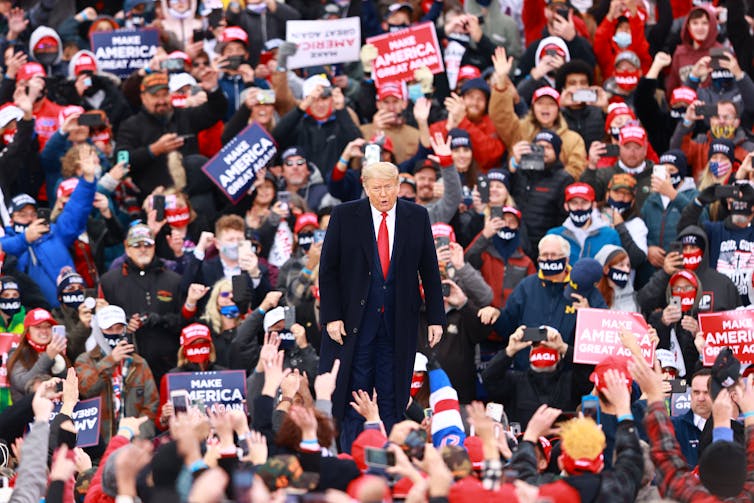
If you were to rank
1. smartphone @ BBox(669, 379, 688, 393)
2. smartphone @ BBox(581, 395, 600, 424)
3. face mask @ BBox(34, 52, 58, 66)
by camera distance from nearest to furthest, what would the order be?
smartphone @ BBox(581, 395, 600, 424) → smartphone @ BBox(669, 379, 688, 393) → face mask @ BBox(34, 52, 58, 66)

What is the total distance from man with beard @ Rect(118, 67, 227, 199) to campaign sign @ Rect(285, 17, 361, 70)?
1.08 meters

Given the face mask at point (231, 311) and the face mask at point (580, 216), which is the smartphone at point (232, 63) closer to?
the face mask at point (231, 311)

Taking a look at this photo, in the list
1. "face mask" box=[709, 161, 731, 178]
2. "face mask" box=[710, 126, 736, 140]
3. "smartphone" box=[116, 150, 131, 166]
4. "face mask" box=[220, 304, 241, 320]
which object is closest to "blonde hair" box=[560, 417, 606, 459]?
"face mask" box=[220, 304, 241, 320]

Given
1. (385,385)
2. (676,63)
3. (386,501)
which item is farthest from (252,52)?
(386,501)

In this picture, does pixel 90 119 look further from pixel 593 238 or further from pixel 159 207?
pixel 593 238

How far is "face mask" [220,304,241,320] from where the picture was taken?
46.1 ft

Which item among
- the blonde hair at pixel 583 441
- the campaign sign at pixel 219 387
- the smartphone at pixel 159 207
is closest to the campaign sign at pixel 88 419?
the campaign sign at pixel 219 387

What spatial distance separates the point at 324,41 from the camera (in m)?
17.3

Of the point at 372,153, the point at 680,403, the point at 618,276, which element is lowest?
the point at 680,403

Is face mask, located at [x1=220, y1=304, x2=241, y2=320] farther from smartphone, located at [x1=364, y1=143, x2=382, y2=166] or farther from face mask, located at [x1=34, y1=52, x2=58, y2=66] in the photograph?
face mask, located at [x1=34, y1=52, x2=58, y2=66]

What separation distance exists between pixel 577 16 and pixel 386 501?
426 inches

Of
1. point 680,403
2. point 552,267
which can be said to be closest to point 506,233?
point 552,267

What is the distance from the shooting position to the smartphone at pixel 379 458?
864cm

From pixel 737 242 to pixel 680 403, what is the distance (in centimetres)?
246
